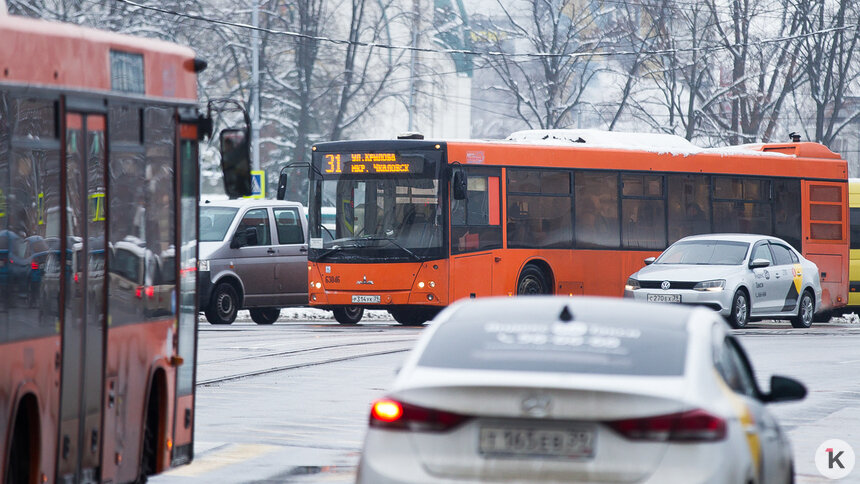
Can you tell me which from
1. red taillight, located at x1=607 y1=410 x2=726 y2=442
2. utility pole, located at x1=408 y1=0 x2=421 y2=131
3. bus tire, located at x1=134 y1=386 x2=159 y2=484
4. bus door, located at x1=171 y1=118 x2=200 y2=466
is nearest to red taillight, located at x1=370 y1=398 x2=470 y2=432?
red taillight, located at x1=607 y1=410 x2=726 y2=442

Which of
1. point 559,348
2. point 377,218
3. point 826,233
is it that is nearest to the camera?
point 559,348

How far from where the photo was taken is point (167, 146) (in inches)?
333

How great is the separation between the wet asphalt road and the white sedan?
3.52 m

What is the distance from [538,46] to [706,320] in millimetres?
47419

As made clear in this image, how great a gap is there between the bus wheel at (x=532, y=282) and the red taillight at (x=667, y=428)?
19.3 metres

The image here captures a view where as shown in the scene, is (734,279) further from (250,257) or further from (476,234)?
(250,257)

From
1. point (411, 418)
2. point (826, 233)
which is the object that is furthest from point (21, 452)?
point (826, 233)

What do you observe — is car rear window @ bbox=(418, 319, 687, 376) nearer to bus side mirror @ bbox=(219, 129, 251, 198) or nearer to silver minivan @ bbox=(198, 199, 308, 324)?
bus side mirror @ bbox=(219, 129, 251, 198)

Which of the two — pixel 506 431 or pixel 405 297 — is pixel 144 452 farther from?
pixel 405 297

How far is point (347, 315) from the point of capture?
26.5 metres

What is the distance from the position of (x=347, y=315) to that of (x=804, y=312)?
757cm

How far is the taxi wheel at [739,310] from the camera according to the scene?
2395 centimetres

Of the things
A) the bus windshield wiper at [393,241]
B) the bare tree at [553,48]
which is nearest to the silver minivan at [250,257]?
the bus windshield wiper at [393,241]

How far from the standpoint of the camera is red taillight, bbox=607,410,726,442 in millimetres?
5473
